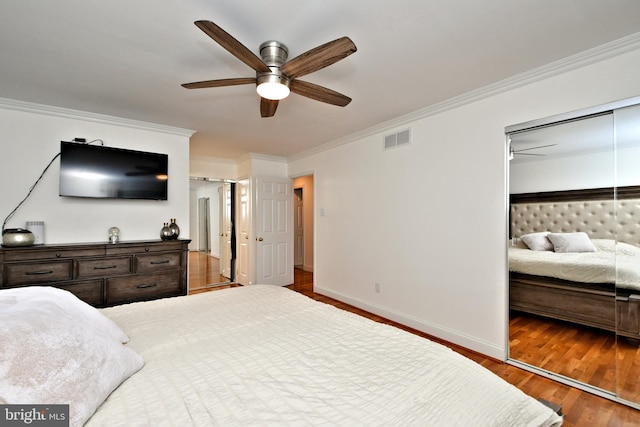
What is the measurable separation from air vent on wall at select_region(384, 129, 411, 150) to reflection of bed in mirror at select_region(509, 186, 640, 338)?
1.35 m

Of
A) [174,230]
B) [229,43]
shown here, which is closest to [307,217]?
[174,230]

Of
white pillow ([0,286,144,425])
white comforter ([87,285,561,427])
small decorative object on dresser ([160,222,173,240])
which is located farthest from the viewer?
small decorative object on dresser ([160,222,173,240])

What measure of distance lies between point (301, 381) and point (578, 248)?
2526 mm

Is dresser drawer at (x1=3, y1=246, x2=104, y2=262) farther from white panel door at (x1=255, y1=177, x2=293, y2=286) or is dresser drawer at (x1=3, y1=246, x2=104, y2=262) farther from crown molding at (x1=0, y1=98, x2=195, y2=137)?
white panel door at (x1=255, y1=177, x2=293, y2=286)

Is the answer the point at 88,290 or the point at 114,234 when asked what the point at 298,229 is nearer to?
the point at 114,234

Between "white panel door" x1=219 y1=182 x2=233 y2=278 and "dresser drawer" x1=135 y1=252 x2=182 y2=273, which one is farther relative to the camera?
"white panel door" x1=219 y1=182 x2=233 y2=278

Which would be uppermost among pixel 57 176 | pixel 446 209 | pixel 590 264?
pixel 57 176

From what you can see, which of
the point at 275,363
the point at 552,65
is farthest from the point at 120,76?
the point at 552,65

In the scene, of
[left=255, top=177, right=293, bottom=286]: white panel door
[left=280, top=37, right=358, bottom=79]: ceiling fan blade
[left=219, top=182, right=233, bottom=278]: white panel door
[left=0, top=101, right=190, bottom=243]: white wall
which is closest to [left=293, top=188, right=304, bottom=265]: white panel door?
[left=255, top=177, right=293, bottom=286]: white panel door

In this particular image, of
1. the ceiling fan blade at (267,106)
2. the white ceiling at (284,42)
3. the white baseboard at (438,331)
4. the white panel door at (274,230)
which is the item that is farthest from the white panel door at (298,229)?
the ceiling fan blade at (267,106)

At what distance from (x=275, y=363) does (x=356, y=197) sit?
121 inches

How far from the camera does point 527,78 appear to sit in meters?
2.31

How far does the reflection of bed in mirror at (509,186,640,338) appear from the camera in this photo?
1.94 metres

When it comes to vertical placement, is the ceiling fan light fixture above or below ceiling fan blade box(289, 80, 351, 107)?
below
